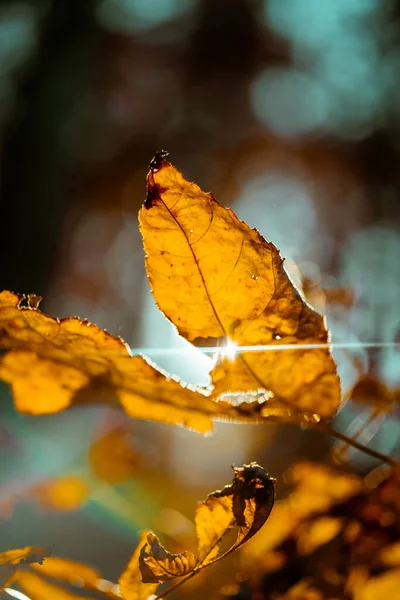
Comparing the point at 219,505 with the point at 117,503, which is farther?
the point at 117,503

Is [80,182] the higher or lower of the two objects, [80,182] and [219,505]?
the higher

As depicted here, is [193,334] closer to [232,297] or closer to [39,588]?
[232,297]

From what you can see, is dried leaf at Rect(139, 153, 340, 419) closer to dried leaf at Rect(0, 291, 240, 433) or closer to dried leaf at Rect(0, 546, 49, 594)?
dried leaf at Rect(0, 291, 240, 433)

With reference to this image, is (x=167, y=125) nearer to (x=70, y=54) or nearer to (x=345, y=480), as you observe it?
(x=70, y=54)

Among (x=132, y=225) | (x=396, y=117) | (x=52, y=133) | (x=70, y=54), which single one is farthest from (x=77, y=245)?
(x=396, y=117)

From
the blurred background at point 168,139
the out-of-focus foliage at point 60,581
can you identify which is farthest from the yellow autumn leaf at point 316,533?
the blurred background at point 168,139

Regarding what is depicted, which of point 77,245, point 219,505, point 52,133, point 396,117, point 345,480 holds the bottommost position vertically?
point 219,505

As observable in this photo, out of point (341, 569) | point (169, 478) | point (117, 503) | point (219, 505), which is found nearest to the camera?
point (219, 505)
